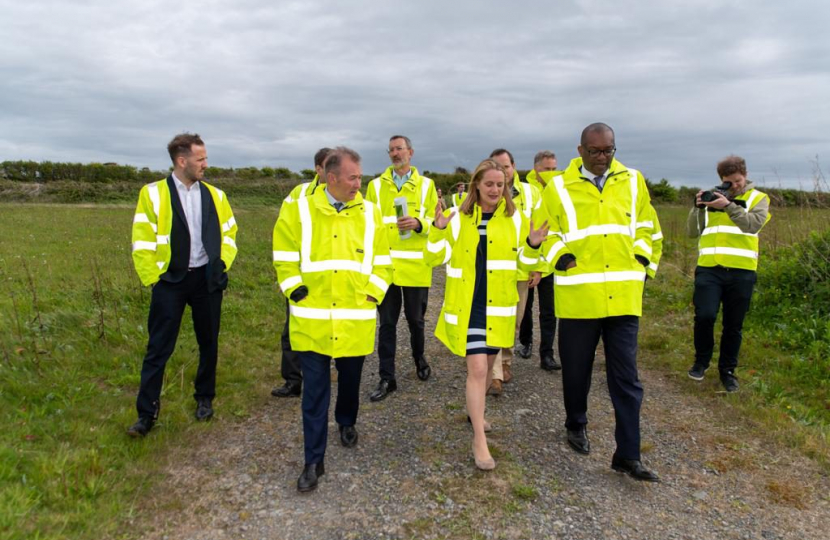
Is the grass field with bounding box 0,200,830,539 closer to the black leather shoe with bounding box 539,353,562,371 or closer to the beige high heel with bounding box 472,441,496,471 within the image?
the black leather shoe with bounding box 539,353,562,371

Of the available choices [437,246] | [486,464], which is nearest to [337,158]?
[437,246]

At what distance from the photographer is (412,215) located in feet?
19.0

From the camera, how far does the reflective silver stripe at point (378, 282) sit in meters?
4.09

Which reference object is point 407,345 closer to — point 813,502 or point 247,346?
point 247,346

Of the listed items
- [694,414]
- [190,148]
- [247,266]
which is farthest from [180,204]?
[247,266]

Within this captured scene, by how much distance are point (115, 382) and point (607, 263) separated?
4931 mm

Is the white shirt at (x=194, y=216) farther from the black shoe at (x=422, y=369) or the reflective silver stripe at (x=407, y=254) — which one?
the black shoe at (x=422, y=369)

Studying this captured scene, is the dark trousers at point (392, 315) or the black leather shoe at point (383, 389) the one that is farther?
the dark trousers at point (392, 315)

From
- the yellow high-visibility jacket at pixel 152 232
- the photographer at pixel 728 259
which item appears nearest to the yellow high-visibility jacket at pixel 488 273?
the yellow high-visibility jacket at pixel 152 232

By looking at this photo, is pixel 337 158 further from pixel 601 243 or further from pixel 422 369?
pixel 422 369

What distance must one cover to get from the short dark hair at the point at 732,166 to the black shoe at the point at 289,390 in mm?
5089

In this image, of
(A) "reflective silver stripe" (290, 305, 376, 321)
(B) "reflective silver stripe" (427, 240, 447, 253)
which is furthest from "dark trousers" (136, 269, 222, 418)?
(B) "reflective silver stripe" (427, 240, 447, 253)

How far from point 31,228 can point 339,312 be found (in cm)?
1765

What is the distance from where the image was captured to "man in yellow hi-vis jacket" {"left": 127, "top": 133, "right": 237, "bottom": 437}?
14.7ft
